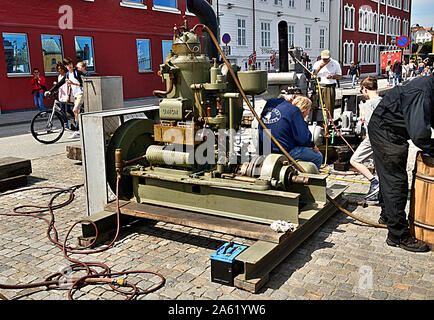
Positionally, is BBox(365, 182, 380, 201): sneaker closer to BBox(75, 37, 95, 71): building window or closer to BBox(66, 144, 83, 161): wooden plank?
BBox(66, 144, 83, 161): wooden plank

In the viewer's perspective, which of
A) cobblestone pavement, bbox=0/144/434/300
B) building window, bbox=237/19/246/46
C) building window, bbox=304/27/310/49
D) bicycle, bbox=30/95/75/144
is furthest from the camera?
building window, bbox=304/27/310/49

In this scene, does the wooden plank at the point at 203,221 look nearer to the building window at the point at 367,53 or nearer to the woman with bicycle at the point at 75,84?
the woman with bicycle at the point at 75,84

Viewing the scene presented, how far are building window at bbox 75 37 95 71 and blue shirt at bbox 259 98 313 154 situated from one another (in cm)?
1673

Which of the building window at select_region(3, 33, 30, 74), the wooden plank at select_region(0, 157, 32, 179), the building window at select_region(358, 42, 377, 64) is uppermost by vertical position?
the building window at select_region(358, 42, 377, 64)

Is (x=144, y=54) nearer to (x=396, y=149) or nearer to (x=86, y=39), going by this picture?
(x=86, y=39)

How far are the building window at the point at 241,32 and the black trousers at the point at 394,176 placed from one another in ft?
87.9

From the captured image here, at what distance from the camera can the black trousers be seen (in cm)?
430

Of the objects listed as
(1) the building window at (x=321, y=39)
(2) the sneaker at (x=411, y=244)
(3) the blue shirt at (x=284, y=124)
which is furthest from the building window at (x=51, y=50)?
(1) the building window at (x=321, y=39)

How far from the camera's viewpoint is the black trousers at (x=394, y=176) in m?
4.30

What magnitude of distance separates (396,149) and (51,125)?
351 inches

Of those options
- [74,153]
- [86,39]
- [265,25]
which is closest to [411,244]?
A: [74,153]

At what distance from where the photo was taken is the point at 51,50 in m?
18.7

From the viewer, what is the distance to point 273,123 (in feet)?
16.3

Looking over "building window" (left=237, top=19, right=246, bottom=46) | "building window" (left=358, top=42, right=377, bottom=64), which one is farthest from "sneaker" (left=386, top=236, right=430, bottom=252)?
"building window" (left=358, top=42, right=377, bottom=64)
